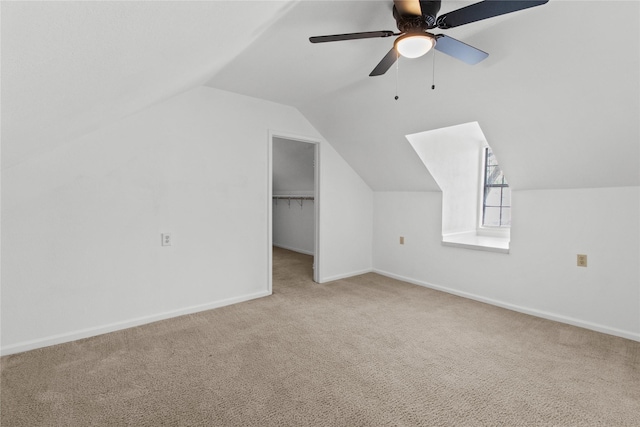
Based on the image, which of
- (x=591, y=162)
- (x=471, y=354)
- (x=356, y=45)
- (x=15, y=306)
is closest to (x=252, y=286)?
(x=15, y=306)

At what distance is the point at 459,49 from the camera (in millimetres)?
1785

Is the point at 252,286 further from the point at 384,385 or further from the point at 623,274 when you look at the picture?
the point at 623,274

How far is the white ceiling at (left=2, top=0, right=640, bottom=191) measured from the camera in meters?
0.84

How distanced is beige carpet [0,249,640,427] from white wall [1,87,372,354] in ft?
0.85

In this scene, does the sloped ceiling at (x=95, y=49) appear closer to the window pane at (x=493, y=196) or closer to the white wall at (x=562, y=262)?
the white wall at (x=562, y=262)

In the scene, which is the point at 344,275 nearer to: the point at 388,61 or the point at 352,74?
the point at 352,74

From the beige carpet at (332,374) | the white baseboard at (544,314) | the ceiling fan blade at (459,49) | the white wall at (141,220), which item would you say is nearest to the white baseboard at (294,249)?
the white baseboard at (544,314)

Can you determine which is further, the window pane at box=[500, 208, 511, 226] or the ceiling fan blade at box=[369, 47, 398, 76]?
the window pane at box=[500, 208, 511, 226]

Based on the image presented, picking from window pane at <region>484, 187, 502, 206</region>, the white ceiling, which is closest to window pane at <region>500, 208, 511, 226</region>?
window pane at <region>484, 187, 502, 206</region>

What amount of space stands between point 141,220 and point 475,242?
3.53m

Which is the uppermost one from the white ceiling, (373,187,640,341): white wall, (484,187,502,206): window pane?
the white ceiling

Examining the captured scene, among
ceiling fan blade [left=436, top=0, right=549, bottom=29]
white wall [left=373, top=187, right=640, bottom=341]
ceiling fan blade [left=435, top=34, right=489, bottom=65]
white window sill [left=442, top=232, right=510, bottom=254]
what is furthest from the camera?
white window sill [left=442, top=232, right=510, bottom=254]

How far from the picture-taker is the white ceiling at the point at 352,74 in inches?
33.0

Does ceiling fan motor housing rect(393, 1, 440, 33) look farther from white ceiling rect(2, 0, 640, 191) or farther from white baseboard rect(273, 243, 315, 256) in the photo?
white baseboard rect(273, 243, 315, 256)
